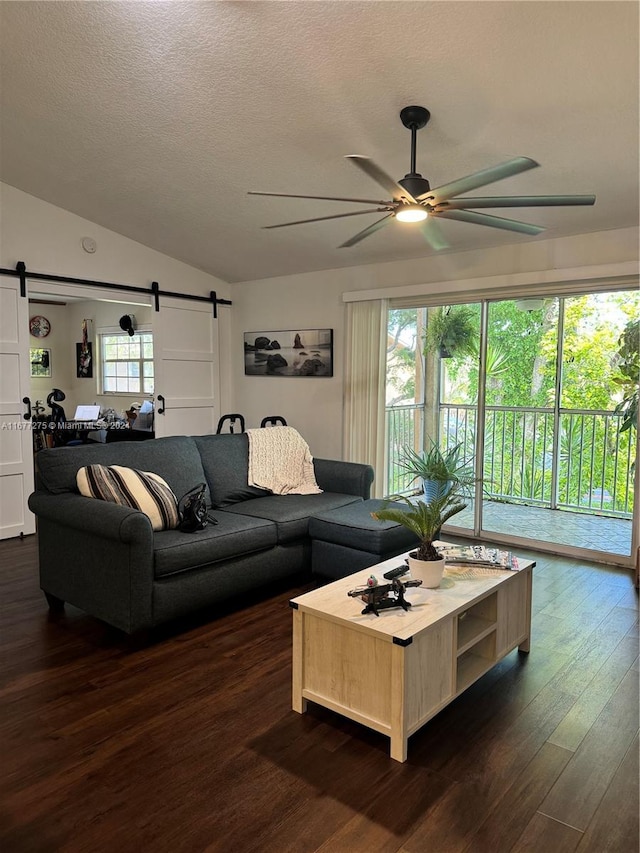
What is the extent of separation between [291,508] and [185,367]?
282 centimetres

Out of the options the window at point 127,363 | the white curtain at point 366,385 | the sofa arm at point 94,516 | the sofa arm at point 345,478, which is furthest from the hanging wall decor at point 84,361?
the sofa arm at point 94,516

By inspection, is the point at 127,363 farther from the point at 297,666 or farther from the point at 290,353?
the point at 297,666

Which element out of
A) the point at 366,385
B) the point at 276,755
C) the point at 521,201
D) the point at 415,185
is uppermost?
the point at 415,185

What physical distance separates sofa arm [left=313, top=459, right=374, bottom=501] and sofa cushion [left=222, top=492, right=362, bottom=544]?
8cm

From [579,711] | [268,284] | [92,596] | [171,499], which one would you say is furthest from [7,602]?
[268,284]

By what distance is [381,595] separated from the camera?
221cm

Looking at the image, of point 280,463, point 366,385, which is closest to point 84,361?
point 366,385

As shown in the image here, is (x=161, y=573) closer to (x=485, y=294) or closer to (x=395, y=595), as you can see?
(x=395, y=595)

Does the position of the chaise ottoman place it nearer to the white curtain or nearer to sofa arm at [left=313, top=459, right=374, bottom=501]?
sofa arm at [left=313, top=459, right=374, bottom=501]

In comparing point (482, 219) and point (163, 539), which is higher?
point (482, 219)

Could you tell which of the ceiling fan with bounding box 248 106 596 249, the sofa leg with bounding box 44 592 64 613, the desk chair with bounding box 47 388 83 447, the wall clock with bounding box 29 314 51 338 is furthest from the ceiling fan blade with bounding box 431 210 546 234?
the wall clock with bounding box 29 314 51 338

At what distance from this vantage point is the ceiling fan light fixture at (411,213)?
8.32 ft

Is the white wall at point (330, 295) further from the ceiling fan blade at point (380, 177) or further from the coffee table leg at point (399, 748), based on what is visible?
the coffee table leg at point (399, 748)

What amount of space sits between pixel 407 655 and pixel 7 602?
8.27 feet
